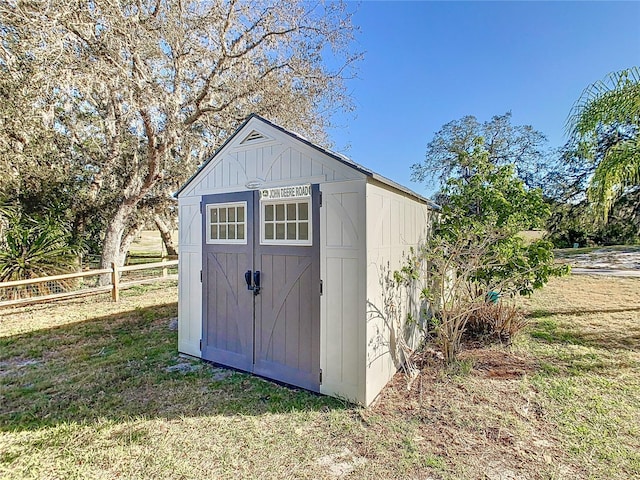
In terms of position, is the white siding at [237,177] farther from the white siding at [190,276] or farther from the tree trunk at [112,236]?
the tree trunk at [112,236]

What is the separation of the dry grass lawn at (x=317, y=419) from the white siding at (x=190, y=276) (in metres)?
0.31

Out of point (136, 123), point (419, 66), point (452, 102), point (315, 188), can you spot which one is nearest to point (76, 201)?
point (136, 123)

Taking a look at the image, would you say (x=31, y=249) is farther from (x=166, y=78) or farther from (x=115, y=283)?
(x=166, y=78)

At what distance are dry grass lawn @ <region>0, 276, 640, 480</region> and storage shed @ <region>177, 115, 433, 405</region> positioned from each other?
33cm

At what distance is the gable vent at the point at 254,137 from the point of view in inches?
146

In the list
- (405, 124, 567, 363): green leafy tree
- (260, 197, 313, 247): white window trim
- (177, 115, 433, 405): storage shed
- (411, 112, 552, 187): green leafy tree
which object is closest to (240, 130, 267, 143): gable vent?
(177, 115, 433, 405): storage shed

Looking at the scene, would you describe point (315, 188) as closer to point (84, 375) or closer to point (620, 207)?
point (84, 375)

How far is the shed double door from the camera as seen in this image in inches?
133

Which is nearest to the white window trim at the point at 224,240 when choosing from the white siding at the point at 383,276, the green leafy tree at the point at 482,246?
the white siding at the point at 383,276

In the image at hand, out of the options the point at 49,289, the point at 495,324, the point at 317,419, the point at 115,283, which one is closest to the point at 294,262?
the point at 317,419

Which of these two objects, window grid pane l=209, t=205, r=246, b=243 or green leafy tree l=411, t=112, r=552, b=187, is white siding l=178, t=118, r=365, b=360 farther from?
green leafy tree l=411, t=112, r=552, b=187

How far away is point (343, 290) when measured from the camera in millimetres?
3158

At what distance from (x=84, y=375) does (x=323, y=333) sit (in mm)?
2961

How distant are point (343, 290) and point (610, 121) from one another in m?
4.78
